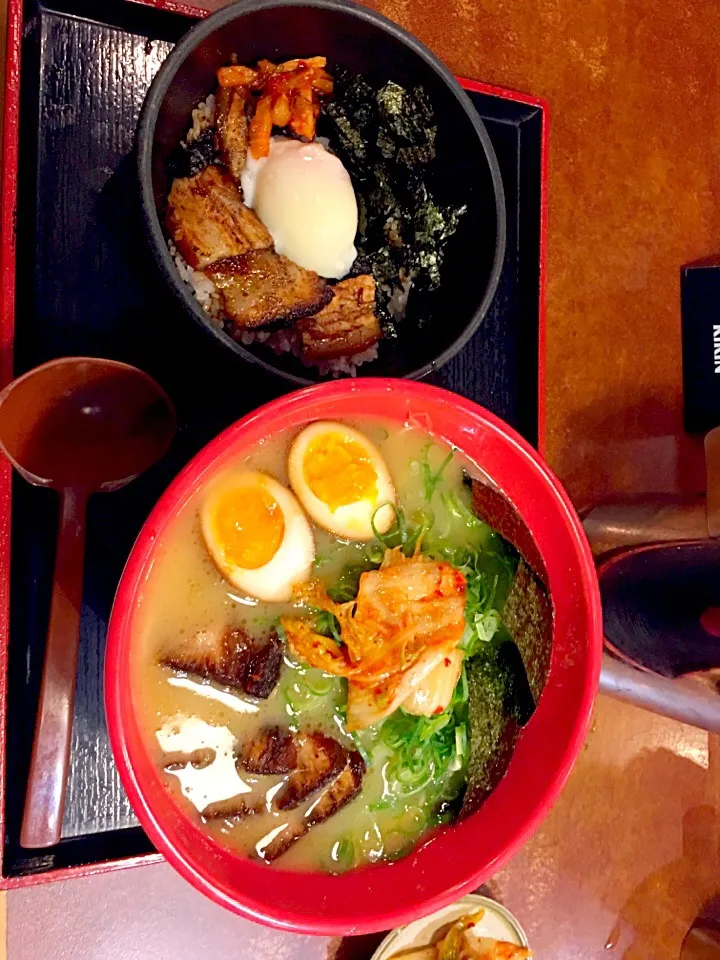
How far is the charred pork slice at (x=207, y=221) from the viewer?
108 centimetres

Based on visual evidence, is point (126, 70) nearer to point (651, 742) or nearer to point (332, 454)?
point (332, 454)

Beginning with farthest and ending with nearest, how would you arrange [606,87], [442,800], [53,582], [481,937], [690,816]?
[690,816] < [606,87] < [481,937] < [442,800] < [53,582]

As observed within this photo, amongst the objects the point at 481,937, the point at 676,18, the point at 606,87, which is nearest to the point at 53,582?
the point at 481,937

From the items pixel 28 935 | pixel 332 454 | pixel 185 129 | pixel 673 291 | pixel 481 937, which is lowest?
pixel 481 937

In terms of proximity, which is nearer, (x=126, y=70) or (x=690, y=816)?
(x=126, y=70)

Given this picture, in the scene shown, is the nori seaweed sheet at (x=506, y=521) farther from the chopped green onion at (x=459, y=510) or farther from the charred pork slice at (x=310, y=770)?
the charred pork slice at (x=310, y=770)

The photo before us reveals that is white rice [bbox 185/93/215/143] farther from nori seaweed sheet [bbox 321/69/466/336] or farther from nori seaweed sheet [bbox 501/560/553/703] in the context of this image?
nori seaweed sheet [bbox 501/560/553/703]

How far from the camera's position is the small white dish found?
1.37 m

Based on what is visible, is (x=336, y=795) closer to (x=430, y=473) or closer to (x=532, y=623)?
(x=532, y=623)

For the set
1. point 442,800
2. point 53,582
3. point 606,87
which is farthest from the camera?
point 606,87

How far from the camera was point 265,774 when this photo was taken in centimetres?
105

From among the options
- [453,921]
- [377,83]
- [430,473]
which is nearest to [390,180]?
[377,83]

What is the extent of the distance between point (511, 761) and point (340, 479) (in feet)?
1.50

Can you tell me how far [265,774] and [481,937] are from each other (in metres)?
0.66
